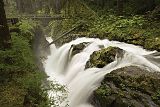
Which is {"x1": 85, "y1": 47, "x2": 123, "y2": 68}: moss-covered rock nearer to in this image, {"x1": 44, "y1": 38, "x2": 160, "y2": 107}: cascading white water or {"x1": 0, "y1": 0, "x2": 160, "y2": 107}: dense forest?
{"x1": 0, "y1": 0, "x2": 160, "y2": 107}: dense forest

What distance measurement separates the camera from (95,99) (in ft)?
30.9

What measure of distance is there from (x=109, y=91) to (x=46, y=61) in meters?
9.08

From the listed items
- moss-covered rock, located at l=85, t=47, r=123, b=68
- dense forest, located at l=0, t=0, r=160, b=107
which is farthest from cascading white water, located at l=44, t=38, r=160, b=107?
moss-covered rock, located at l=85, t=47, r=123, b=68

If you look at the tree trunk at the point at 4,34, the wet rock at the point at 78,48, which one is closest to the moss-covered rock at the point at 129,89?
the tree trunk at the point at 4,34

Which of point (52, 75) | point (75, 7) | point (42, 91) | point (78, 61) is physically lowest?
point (52, 75)

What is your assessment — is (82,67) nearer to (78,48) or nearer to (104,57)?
(104,57)

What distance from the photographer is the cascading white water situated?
10.2m

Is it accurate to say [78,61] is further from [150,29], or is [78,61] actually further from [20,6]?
[20,6]

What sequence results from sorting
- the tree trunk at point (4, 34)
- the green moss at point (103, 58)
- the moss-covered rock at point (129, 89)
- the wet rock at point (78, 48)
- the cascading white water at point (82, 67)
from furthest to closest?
the wet rock at point (78, 48), the green moss at point (103, 58), the cascading white water at point (82, 67), the tree trunk at point (4, 34), the moss-covered rock at point (129, 89)

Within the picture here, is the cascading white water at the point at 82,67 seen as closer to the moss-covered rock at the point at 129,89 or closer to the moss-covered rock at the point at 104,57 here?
the moss-covered rock at the point at 104,57

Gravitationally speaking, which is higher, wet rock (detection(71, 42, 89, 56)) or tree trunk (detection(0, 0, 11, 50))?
tree trunk (detection(0, 0, 11, 50))

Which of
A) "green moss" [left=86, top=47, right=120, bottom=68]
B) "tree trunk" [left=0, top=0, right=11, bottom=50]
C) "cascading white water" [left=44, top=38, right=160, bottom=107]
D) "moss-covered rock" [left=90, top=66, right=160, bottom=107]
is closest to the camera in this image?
"moss-covered rock" [left=90, top=66, right=160, bottom=107]

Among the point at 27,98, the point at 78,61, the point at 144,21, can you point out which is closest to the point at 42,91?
the point at 27,98

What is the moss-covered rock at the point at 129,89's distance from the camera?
8055mm
